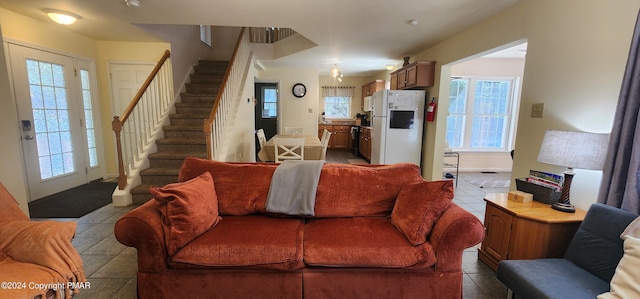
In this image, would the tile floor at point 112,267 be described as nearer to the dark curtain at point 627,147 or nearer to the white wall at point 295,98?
the dark curtain at point 627,147

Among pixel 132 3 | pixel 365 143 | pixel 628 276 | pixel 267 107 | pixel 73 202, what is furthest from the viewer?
pixel 267 107

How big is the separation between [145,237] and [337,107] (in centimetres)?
773

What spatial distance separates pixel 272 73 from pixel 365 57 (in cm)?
293

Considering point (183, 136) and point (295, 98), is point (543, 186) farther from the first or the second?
point (295, 98)

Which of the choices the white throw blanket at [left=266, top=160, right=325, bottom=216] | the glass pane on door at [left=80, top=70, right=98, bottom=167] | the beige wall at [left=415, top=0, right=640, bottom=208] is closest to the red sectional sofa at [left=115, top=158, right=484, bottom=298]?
the white throw blanket at [left=266, top=160, right=325, bottom=216]

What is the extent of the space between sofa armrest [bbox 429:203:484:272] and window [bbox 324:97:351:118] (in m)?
7.39

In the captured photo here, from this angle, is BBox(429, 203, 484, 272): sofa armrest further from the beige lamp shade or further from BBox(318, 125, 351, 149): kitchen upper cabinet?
BBox(318, 125, 351, 149): kitchen upper cabinet

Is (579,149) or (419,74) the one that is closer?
(579,149)

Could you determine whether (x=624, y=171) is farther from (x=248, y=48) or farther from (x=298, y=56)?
(x=248, y=48)

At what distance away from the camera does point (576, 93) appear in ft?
6.68

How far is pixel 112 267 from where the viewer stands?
6.91ft

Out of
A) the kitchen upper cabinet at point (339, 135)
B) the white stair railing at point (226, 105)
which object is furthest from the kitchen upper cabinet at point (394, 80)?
the white stair railing at point (226, 105)

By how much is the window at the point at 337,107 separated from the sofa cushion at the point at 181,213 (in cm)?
730

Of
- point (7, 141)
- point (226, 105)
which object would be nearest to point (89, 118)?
point (7, 141)
